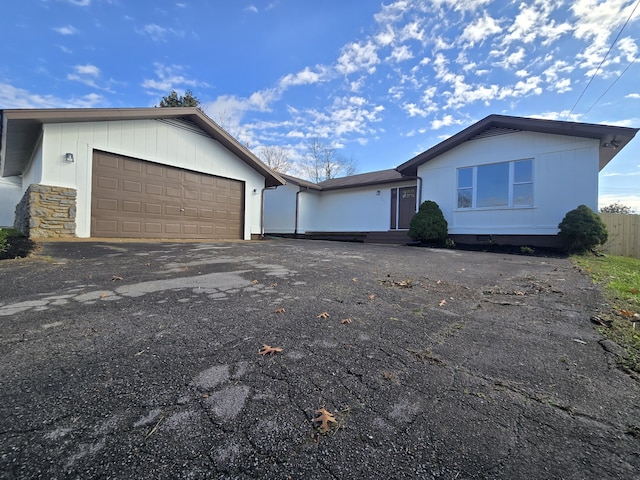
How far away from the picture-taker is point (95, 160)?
307 inches

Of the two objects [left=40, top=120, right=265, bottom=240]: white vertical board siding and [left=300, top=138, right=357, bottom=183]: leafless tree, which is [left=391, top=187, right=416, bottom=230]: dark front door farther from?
[left=300, top=138, right=357, bottom=183]: leafless tree

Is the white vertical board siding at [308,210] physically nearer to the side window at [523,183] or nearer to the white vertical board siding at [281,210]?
the white vertical board siding at [281,210]

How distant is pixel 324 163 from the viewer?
32.1 m

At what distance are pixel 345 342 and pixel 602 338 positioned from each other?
6.82 ft

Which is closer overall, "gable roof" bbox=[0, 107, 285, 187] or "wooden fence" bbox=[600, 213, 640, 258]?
"gable roof" bbox=[0, 107, 285, 187]

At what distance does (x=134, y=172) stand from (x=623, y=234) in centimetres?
1834

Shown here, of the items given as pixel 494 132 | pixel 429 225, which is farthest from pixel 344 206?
pixel 494 132

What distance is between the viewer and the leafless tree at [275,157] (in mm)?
29798

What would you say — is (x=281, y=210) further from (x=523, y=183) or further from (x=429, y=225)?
(x=523, y=183)

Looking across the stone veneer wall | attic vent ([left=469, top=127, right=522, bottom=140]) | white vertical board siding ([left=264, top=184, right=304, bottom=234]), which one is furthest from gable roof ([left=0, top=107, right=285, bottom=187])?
attic vent ([left=469, top=127, right=522, bottom=140])

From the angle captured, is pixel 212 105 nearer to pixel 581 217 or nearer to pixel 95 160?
pixel 95 160

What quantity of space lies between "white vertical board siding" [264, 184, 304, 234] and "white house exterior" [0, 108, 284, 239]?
4173 millimetres

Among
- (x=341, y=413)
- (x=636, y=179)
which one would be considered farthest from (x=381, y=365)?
(x=636, y=179)

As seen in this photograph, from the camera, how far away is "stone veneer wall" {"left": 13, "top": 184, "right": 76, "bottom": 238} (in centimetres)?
685
